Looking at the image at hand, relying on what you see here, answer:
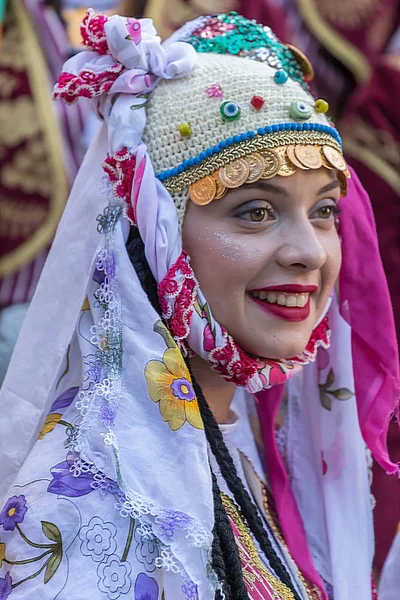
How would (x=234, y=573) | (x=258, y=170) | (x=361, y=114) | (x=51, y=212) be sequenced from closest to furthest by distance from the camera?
1. (x=234, y=573)
2. (x=258, y=170)
3. (x=51, y=212)
4. (x=361, y=114)

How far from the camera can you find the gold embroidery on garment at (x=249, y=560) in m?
1.63

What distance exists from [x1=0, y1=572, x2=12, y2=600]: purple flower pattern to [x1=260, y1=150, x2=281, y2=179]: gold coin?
832 mm

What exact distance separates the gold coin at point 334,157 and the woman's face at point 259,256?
43 millimetres

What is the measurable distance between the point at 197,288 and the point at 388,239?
4.71 ft

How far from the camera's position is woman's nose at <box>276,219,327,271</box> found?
5.49ft

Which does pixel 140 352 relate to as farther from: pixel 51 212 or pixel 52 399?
pixel 51 212

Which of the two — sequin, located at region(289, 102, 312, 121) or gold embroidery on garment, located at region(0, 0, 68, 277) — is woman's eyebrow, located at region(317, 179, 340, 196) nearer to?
sequin, located at region(289, 102, 312, 121)

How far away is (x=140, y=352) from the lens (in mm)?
1554

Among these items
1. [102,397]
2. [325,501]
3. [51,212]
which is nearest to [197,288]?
[102,397]

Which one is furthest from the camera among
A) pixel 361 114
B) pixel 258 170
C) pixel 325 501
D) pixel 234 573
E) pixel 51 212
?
pixel 361 114

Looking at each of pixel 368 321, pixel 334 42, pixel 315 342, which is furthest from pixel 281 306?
pixel 334 42

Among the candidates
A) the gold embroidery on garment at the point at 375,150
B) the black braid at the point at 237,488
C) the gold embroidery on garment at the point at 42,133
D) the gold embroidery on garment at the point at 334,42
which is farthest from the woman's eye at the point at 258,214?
the gold embroidery on garment at the point at 334,42

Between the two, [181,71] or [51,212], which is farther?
[51,212]

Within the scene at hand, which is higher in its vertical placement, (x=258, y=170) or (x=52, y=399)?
(x=258, y=170)
